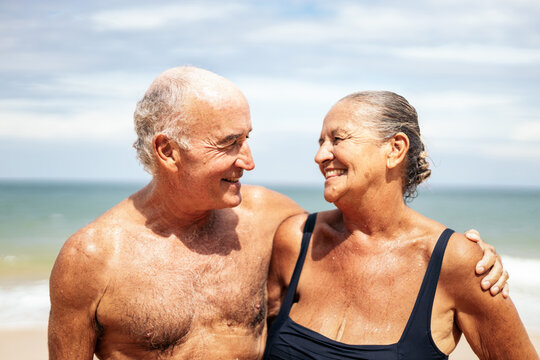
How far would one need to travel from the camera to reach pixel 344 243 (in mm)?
3371

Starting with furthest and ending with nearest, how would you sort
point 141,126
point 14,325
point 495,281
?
point 14,325
point 141,126
point 495,281

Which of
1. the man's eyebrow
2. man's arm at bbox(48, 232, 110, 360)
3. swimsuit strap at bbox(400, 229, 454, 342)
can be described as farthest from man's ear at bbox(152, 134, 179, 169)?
swimsuit strap at bbox(400, 229, 454, 342)

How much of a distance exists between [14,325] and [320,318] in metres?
6.62

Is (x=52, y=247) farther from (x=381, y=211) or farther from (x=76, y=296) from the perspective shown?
(x=381, y=211)

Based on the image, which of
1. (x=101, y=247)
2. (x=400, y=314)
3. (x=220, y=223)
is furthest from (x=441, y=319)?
(x=101, y=247)

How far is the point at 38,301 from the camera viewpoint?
9727mm

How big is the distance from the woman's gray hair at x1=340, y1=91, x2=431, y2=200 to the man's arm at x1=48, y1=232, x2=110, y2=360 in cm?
171

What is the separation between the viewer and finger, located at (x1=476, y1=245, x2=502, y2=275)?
292 cm

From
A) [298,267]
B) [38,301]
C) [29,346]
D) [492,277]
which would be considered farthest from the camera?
[38,301]

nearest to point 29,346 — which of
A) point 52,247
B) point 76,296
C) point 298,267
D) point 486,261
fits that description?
point 76,296

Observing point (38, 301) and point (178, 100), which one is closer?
point (178, 100)

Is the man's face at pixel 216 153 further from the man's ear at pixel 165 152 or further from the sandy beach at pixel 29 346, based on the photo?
the sandy beach at pixel 29 346

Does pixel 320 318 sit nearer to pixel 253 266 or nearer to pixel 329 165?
pixel 253 266

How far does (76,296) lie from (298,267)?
1310 millimetres
